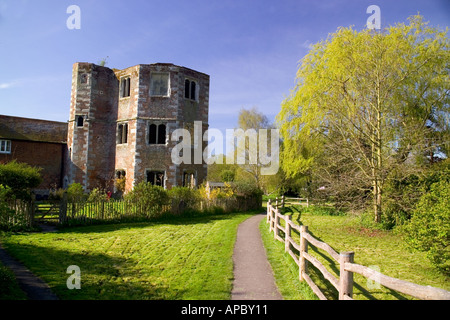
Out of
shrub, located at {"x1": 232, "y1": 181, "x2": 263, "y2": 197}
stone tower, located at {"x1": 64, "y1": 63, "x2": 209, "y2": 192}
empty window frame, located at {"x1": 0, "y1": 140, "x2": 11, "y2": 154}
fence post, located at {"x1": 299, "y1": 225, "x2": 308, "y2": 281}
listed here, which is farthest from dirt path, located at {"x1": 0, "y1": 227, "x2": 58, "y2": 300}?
empty window frame, located at {"x1": 0, "y1": 140, "x2": 11, "y2": 154}

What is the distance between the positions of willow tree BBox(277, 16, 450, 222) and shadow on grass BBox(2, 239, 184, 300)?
463 inches

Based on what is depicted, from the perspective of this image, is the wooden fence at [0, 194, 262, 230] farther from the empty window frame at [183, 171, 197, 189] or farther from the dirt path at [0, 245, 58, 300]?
the empty window frame at [183, 171, 197, 189]

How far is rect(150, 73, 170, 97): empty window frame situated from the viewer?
24.6 meters

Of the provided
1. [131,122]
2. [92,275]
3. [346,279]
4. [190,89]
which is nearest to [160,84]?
[190,89]

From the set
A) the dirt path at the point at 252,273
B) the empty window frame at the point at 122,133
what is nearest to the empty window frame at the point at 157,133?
the empty window frame at the point at 122,133

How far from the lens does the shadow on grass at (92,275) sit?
6566 mm

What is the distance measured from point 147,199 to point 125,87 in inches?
494

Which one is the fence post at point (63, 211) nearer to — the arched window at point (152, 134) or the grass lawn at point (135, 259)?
the grass lawn at point (135, 259)

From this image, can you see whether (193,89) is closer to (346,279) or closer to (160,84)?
(160,84)

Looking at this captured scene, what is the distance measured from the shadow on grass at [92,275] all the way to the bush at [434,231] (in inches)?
264

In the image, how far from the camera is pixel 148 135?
24359 mm

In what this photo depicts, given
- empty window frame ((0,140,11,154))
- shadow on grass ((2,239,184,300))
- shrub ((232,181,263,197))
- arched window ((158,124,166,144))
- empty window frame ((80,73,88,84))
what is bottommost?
shadow on grass ((2,239,184,300))
